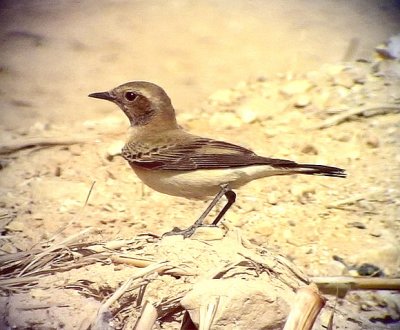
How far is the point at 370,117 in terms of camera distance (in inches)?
110

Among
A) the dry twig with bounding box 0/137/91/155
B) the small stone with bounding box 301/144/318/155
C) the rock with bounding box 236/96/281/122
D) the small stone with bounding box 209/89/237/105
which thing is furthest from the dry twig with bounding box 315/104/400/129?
the dry twig with bounding box 0/137/91/155

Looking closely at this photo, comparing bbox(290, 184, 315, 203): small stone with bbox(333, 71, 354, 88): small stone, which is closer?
bbox(290, 184, 315, 203): small stone

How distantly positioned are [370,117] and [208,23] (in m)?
0.74

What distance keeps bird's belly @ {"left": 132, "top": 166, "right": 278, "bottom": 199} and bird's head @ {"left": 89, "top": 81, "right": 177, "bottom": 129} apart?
0.74 feet

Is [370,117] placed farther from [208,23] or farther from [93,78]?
[93,78]

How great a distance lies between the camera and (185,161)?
7.45 ft

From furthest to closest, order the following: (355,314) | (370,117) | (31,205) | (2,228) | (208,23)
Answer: (370,117) → (208,23) → (31,205) → (2,228) → (355,314)

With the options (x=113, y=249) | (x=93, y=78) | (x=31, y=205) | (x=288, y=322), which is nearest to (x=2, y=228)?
(x=31, y=205)

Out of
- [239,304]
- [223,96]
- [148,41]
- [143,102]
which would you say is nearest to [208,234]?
[239,304]

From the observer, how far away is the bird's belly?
2.22 meters

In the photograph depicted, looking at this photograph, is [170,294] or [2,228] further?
[2,228]

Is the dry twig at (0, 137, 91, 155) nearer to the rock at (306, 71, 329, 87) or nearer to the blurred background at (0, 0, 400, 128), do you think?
the blurred background at (0, 0, 400, 128)

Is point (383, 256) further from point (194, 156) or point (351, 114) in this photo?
point (351, 114)

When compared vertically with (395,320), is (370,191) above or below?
above
